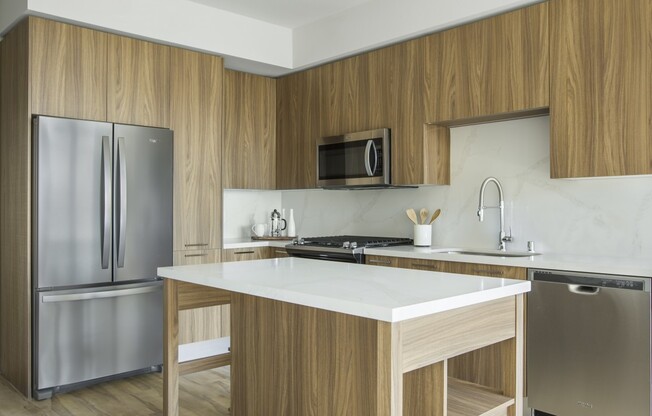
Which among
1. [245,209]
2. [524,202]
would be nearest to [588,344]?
[524,202]

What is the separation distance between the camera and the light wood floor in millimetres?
3090

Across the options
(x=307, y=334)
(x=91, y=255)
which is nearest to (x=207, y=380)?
(x=91, y=255)

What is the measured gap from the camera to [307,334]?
1.93m

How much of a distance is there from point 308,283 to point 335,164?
8.07 feet

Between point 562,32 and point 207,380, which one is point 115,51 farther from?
point 562,32

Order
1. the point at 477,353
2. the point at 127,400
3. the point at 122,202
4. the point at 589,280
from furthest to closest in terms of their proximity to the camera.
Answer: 1. the point at 122,202
2. the point at 127,400
3. the point at 477,353
4. the point at 589,280

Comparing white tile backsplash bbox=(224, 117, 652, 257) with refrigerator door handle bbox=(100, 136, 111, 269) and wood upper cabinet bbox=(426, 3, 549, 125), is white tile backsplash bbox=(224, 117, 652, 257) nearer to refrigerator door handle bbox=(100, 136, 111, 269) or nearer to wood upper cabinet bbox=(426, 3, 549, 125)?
wood upper cabinet bbox=(426, 3, 549, 125)

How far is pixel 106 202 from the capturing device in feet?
11.4

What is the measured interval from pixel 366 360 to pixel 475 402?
1.62 ft

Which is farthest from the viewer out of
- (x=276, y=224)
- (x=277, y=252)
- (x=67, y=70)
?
(x=276, y=224)

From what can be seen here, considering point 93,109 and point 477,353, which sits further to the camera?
point 93,109

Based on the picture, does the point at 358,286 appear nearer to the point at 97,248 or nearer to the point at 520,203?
the point at 520,203

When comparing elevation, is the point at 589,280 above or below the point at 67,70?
below

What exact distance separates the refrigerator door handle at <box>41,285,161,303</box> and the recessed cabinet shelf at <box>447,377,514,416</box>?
7.70 ft
